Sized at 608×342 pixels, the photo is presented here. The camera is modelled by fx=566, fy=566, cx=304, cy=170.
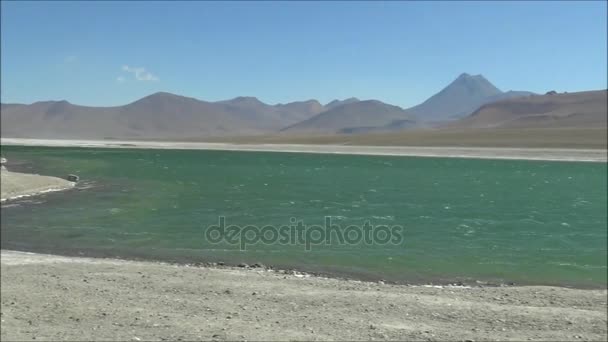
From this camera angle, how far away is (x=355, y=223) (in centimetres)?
2114

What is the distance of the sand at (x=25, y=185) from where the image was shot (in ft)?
82.4

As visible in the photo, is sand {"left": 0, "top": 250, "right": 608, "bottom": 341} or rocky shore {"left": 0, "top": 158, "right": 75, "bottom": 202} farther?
rocky shore {"left": 0, "top": 158, "right": 75, "bottom": 202}

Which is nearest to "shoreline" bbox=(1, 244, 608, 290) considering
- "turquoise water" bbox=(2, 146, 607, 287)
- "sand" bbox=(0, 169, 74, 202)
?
"turquoise water" bbox=(2, 146, 607, 287)

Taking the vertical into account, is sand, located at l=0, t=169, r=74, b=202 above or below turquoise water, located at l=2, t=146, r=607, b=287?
above

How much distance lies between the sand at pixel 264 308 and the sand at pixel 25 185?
50.4 ft

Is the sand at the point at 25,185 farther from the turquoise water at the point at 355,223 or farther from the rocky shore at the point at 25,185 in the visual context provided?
the turquoise water at the point at 355,223

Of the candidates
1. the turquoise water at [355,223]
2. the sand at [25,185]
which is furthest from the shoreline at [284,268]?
the sand at [25,185]

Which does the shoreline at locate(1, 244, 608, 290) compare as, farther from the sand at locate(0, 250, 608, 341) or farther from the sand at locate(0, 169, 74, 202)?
the sand at locate(0, 169, 74, 202)

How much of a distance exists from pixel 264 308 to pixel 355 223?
12664 mm

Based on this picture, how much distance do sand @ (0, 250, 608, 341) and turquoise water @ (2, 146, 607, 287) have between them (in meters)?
2.32

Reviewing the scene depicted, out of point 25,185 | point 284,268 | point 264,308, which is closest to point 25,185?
point 25,185

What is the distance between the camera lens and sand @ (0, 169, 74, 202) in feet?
82.4

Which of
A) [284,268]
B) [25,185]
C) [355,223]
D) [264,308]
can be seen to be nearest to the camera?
[264,308]

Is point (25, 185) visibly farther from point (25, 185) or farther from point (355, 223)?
point (355, 223)
